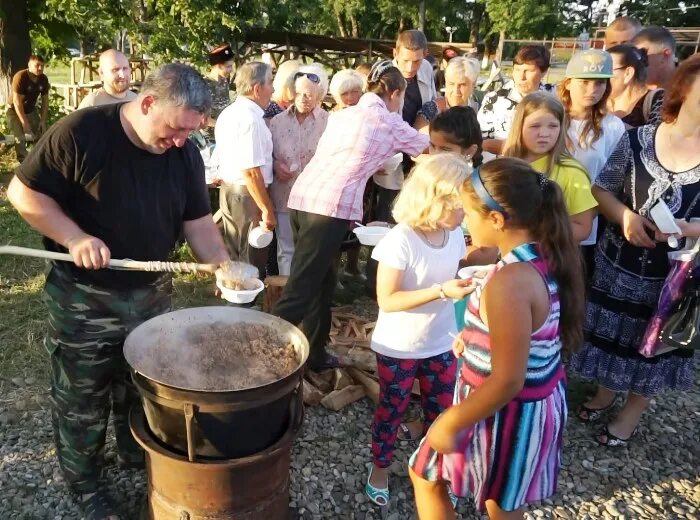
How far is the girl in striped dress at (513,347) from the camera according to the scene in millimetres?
1685

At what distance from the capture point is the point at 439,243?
2.48 meters

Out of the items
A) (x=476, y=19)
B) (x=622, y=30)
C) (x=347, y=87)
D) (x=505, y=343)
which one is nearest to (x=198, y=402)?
(x=505, y=343)

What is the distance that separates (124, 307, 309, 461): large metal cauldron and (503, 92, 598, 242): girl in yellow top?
163 centimetres

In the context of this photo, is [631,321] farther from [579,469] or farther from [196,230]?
[196,230]

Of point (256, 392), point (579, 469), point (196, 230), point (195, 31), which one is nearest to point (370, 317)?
point (579, 469)

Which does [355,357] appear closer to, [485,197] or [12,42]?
[485,197]

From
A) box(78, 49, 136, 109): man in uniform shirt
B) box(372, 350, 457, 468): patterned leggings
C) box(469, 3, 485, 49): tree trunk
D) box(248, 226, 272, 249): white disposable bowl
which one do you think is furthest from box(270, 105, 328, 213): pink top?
box(469, 3, 485, 49): tree trunk

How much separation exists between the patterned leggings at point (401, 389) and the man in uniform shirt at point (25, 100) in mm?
8700

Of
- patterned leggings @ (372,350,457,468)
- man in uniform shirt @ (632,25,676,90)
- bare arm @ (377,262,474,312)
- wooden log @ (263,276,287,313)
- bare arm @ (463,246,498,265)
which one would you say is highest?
man in uniform shirt @ (632,25,676,90)

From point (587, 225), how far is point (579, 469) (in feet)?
4.34

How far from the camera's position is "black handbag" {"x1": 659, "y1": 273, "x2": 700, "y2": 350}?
2637 millimetres

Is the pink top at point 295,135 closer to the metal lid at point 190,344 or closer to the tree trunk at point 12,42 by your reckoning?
the metal lid at point 190,344

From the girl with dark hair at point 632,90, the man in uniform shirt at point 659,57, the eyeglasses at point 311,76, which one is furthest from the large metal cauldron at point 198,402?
the man in uniform shirt at point 659,57

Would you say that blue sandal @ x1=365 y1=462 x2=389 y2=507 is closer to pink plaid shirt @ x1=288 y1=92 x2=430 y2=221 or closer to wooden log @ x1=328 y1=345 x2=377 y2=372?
wooden log @ x1=328 y1=345 x2=377 y2=372
